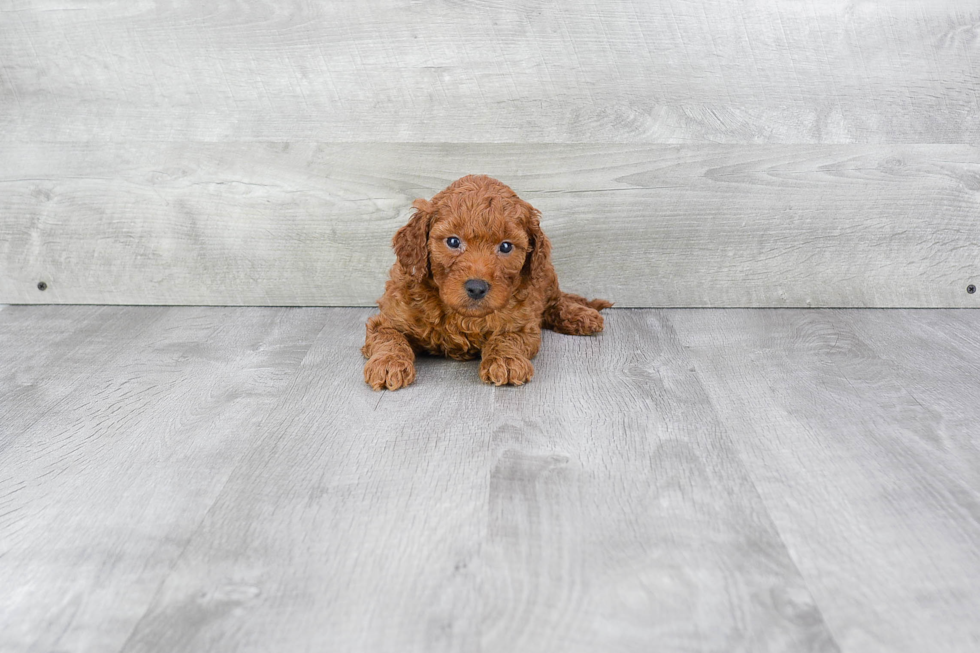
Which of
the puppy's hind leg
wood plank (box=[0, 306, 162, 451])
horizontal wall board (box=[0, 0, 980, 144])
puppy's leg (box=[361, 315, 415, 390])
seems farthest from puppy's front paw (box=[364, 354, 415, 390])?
horizontal wall board (box=[0, 0, 980, 144])

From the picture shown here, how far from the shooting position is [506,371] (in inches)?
77.4

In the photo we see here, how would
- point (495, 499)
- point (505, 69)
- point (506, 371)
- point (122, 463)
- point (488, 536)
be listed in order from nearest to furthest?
point (488, 536) < point (495, 499) < point (122, 463) < point (506, 371) < point (505, 69)

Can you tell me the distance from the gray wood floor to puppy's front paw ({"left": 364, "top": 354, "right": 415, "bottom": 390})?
1.3 inches

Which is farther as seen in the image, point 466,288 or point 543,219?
point 543,219

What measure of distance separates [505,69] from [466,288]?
92 cm

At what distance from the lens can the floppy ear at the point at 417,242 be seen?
6.37 ft

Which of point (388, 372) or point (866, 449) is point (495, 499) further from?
point (866, 449)

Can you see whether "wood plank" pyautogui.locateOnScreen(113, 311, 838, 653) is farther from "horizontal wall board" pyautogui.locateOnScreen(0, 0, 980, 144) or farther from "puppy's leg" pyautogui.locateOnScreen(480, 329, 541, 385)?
"horizontal wall board" pyautogui.locateOnScreen(0, 0, 980, 144)

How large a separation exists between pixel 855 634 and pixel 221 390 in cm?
143

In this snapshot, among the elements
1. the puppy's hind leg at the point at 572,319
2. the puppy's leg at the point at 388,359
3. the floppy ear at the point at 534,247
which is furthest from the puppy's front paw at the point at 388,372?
the puppy's hind leg at the point at 572,319

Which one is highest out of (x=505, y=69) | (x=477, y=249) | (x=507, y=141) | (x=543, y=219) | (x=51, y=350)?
(x=505, y=69)

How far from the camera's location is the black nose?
1.86m

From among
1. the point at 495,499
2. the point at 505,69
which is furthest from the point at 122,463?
the point at 505,69

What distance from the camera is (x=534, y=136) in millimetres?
2529
